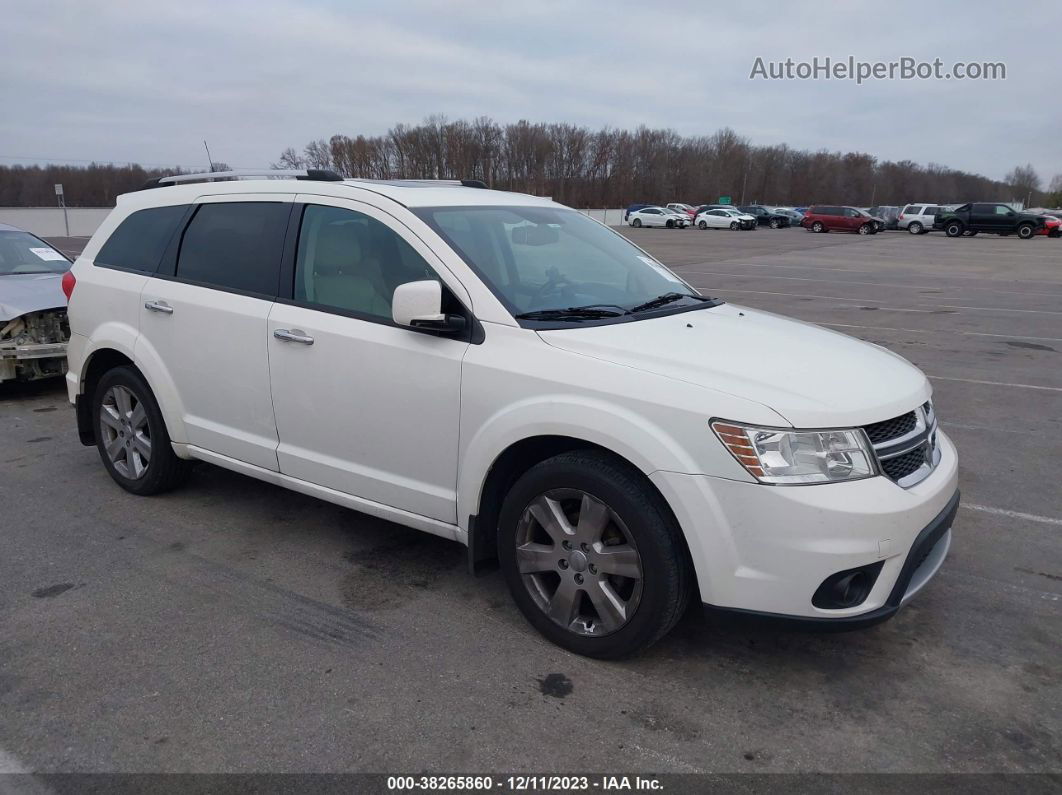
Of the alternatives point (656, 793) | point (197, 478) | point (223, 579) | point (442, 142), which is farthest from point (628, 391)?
point (442, 142)

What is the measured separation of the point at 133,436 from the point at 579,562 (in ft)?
10.5

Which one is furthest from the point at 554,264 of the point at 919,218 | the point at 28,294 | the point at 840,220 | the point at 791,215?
the point at 791,215

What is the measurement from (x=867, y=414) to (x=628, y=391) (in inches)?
34.0

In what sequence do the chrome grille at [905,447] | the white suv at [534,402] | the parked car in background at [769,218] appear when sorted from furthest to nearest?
the parked car in background at [769,218], the chrome grille at [905,447], the white suv at [534,402]

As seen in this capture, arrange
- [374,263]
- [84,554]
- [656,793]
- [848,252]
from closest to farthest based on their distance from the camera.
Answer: [656,793] < [374,263] < [84,554] < [848,252]

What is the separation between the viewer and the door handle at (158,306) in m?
4.55

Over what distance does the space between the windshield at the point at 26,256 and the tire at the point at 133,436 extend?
4.06m

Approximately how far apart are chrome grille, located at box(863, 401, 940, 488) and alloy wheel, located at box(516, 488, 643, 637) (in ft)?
3.18

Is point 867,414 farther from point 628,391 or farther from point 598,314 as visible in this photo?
point 598,314

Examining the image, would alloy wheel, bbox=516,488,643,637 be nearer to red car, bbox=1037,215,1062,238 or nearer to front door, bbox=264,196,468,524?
front door, bbox=264,196,468,524

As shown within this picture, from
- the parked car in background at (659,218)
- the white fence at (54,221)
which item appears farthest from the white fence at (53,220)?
the parked car in background at (659,218)

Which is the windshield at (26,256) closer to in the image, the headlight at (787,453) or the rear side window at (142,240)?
the rear side window at (142,240)

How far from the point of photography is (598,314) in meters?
3.61

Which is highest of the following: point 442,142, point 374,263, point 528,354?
point 442,142
